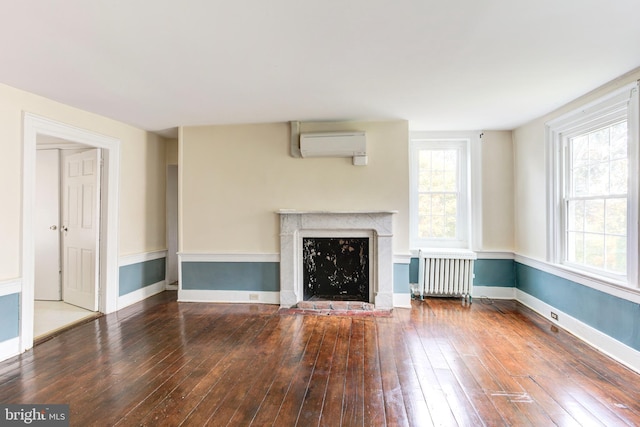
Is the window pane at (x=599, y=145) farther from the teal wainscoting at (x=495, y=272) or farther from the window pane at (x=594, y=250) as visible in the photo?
the teal wainscoting at (x=495, y=272)

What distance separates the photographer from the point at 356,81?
2.72 meters

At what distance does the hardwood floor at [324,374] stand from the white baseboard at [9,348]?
80mm

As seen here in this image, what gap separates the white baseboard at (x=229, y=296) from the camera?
13.7 feet

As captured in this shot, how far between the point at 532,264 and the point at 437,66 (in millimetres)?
2923

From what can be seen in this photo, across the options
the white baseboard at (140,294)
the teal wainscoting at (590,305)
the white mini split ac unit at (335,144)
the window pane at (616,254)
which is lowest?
the white baseboard at (140,294)

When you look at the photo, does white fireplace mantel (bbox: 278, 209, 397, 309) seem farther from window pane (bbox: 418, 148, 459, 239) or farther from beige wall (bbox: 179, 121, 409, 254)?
window pane (bbox: 418, 148, 459, 239)

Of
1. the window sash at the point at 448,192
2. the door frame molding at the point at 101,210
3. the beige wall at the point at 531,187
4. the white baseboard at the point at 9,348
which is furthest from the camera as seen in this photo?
the window sash at the point at 448,192

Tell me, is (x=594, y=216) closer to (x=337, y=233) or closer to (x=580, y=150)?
(x=580, y=150)

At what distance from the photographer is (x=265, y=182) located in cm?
416

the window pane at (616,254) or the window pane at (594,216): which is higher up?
the window pane at (594,216)

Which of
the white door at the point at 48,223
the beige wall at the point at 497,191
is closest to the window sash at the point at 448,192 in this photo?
the beige wall at the point at 497,191

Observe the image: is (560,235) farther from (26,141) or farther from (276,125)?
(26,141)

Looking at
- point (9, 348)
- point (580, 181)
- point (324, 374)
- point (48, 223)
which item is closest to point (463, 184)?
point (580, 181)

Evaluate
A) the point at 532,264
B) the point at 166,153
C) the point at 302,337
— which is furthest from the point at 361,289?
the point at 166,153
